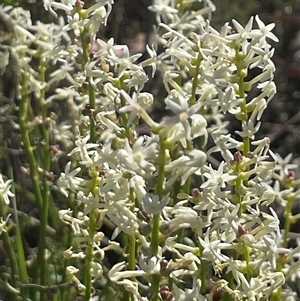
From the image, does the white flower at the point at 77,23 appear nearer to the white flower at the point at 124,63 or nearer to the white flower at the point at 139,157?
the white flower at the point at 124,63

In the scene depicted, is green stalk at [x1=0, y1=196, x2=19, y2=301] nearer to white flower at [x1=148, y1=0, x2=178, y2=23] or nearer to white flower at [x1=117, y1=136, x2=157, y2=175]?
white flower at [x1=148, y1=0, x2=178, y2=23]

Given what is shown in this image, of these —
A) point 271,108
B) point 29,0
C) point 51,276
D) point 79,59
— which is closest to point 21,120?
point 79,59

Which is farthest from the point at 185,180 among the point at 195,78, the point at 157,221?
the point at 195,78

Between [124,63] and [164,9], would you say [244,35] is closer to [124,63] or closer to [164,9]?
[124,63]

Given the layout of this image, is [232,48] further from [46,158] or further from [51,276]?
[51,276]

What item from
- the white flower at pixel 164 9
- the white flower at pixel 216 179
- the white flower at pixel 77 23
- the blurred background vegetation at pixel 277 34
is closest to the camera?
the white flower at pixel 216 179

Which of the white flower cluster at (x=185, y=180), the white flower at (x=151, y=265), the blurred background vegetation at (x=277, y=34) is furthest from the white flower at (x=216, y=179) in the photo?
the blurred background vegetation at (x=277, y=34)

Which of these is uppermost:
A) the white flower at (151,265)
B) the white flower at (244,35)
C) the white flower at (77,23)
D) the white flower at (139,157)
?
the white flower at (244,35)

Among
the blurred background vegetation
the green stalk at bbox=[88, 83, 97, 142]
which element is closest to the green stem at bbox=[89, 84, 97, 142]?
the green stalk at bbox=[88, 83, 97, 142]

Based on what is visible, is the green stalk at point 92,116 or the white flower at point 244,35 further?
the green stalk at point 92,116

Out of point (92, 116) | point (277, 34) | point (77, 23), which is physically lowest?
point (277, 34)

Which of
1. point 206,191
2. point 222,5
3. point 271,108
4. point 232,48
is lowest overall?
point 271,108
